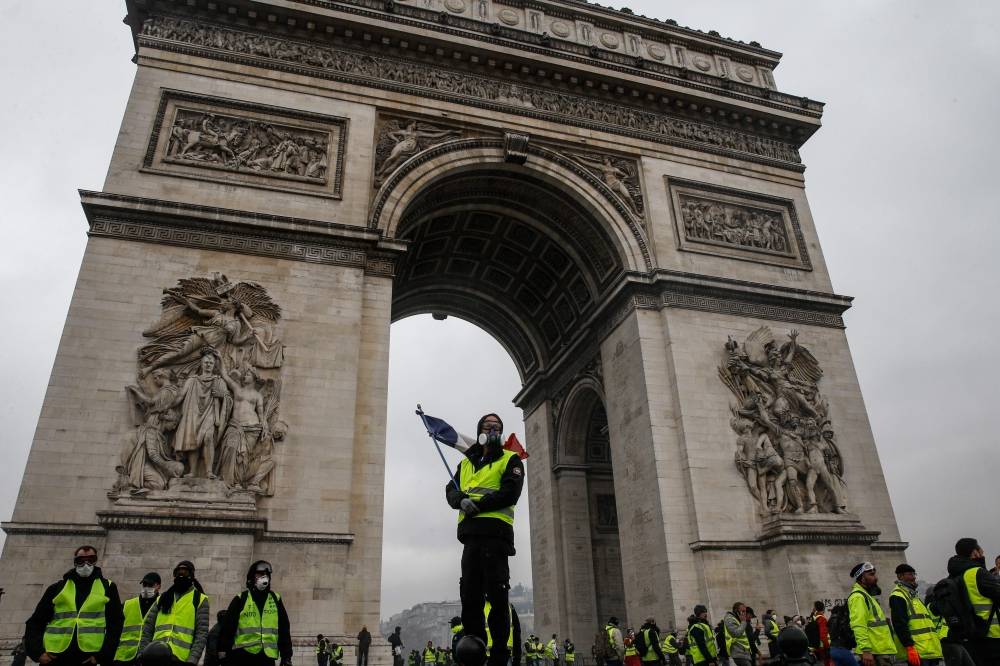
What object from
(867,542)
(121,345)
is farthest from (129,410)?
(867,542)

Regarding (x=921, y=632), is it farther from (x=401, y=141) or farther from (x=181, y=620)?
(x=401, y=141)

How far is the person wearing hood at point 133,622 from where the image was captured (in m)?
6.35

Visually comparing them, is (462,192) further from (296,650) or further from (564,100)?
(296,650)

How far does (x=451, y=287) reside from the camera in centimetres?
2411

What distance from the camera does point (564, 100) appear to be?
1969cm

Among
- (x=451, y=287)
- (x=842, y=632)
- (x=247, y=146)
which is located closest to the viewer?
(x=842, y=632)

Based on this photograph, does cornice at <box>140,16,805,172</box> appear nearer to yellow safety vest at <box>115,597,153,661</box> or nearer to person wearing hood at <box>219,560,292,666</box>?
yellow safety vest at <box>115,597,153,661</box>

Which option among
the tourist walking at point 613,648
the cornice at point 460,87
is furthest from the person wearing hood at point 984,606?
the cornice at point 460,87

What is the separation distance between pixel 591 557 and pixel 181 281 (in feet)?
46.6

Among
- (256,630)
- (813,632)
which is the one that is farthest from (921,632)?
(813,632)

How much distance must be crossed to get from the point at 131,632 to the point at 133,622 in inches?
3.4

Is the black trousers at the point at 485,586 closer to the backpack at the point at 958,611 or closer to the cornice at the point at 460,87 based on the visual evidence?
the backpack at the point at 958,611

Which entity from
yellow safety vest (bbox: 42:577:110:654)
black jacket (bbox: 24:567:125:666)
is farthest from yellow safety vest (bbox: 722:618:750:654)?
yellow safety vest (bbox: 42:577:110:654)

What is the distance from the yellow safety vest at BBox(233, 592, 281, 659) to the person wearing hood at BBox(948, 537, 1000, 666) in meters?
5.47
